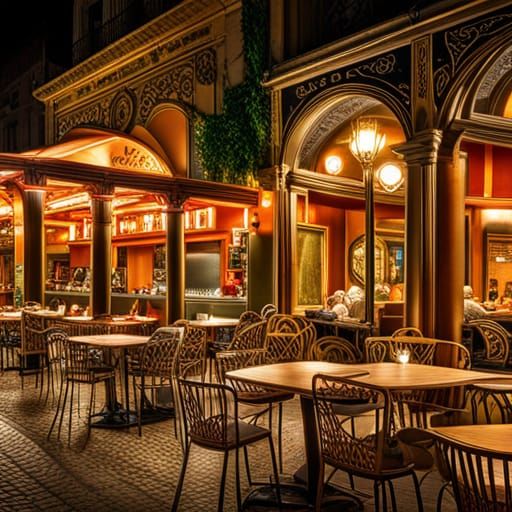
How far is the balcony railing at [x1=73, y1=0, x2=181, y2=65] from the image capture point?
13662 millimetres

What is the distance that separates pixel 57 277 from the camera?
1995cm

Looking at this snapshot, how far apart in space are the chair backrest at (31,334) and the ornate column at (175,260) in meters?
2.78

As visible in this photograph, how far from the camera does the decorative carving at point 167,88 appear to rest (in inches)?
471

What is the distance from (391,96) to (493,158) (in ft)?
14.8

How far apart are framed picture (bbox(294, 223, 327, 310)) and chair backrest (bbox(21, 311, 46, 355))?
3.85m

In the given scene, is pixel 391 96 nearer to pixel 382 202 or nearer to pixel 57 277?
pixel 382 202

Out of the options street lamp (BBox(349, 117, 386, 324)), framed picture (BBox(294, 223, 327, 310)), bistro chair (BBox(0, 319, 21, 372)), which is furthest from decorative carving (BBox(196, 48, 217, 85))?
bistro chair (BBox(0, 319, 21, 372))

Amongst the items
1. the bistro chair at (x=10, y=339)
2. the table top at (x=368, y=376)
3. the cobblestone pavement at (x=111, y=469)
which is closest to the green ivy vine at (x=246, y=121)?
the bistro chair at (x=10, y=339)

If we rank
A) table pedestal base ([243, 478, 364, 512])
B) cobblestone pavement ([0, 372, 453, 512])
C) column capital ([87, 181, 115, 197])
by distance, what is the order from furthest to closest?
column capital ([87, 181, 115, 197]) → cobblestone pavement ([0, 372, 453, 512]) → table pedestal base ([243, 478, 364, 512])

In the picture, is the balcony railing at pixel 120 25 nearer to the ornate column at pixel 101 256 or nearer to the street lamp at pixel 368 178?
the ornate column at pixel 101 256

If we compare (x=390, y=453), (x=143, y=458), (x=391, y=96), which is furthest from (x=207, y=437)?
(x=391, y=96)

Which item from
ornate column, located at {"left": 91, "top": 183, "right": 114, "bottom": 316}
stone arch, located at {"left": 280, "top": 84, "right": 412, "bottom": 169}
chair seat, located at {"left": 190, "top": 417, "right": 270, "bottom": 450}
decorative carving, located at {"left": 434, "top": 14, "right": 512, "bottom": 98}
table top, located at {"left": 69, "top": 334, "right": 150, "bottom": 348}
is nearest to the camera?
chair seat, located at {"left": 190, "top": 417, "right": 270, "bottom": 450}

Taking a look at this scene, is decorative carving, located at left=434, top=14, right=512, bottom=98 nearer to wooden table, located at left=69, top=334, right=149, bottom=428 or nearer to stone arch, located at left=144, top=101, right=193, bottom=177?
wooden table, located at left=69, top=334, right=149, bottom=428

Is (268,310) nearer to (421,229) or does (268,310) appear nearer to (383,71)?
(421,229)
